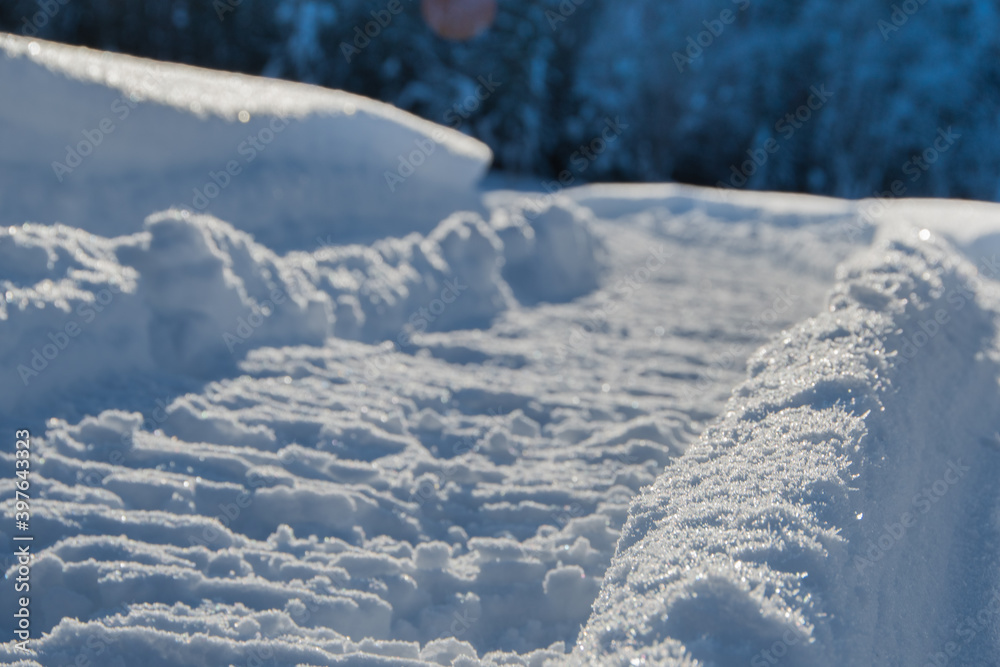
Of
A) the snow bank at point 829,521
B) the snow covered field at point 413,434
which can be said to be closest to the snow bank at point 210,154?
the snow covered field at point 413,434

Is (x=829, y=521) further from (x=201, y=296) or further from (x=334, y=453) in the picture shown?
(x=201, y=296)

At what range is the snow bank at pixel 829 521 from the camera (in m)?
1.60

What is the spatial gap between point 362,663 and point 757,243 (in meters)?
6.39

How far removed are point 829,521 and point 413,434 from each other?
5.03 feet

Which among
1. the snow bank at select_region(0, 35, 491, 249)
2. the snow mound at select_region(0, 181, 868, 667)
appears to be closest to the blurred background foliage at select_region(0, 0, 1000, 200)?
the snow bank at select_region(0, 35, 491, 249)

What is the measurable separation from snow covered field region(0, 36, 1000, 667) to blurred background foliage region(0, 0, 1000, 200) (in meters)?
11.8

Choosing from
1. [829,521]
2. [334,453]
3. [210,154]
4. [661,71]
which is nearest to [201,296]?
[334,453]

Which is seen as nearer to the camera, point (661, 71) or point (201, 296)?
point (201, 296)

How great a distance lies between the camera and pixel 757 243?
7.56m

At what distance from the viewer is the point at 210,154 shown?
457 centimetres

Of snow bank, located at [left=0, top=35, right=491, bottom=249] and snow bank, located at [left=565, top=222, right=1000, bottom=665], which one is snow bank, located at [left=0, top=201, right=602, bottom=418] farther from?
snow bank, located at [left=565, top=222, right=1000, bottom=665]

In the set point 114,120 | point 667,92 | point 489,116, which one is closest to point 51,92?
point 114,120

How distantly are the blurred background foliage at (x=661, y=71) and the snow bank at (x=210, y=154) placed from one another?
10.4 meters

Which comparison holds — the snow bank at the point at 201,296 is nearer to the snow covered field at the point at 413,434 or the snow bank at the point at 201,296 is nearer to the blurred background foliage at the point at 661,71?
the snow covered field at the point at 413,434
